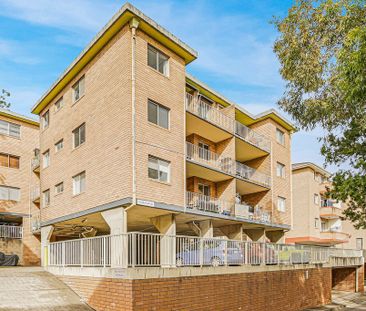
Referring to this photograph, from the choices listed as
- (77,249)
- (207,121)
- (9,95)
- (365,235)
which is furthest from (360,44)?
(365,235)

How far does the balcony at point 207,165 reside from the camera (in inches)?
805

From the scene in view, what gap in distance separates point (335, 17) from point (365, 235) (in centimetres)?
5062

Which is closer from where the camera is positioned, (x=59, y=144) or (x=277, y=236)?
(x=59, y=144)

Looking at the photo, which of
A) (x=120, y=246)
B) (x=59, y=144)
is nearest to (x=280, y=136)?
(x=59, y=144)

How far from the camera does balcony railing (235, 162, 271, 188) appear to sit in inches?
969

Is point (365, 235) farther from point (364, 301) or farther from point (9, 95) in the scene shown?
point (9, 95)

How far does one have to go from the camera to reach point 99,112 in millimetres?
18172

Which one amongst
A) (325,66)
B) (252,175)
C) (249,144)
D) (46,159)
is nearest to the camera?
(325,66)

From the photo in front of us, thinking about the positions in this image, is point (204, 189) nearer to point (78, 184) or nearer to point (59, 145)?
point (78, 184)

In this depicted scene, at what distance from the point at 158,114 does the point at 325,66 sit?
776 centimetres

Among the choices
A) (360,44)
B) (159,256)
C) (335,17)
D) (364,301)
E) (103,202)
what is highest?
(335,17)

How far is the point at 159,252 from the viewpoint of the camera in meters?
15.2

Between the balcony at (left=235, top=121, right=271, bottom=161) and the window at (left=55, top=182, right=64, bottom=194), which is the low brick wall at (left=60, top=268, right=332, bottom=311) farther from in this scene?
the balcony at (left=235, top=121, right=271, bottom=161)

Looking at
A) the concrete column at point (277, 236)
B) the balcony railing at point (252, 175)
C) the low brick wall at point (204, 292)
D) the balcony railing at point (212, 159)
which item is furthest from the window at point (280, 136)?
the low brick wall at point (204, 292)
